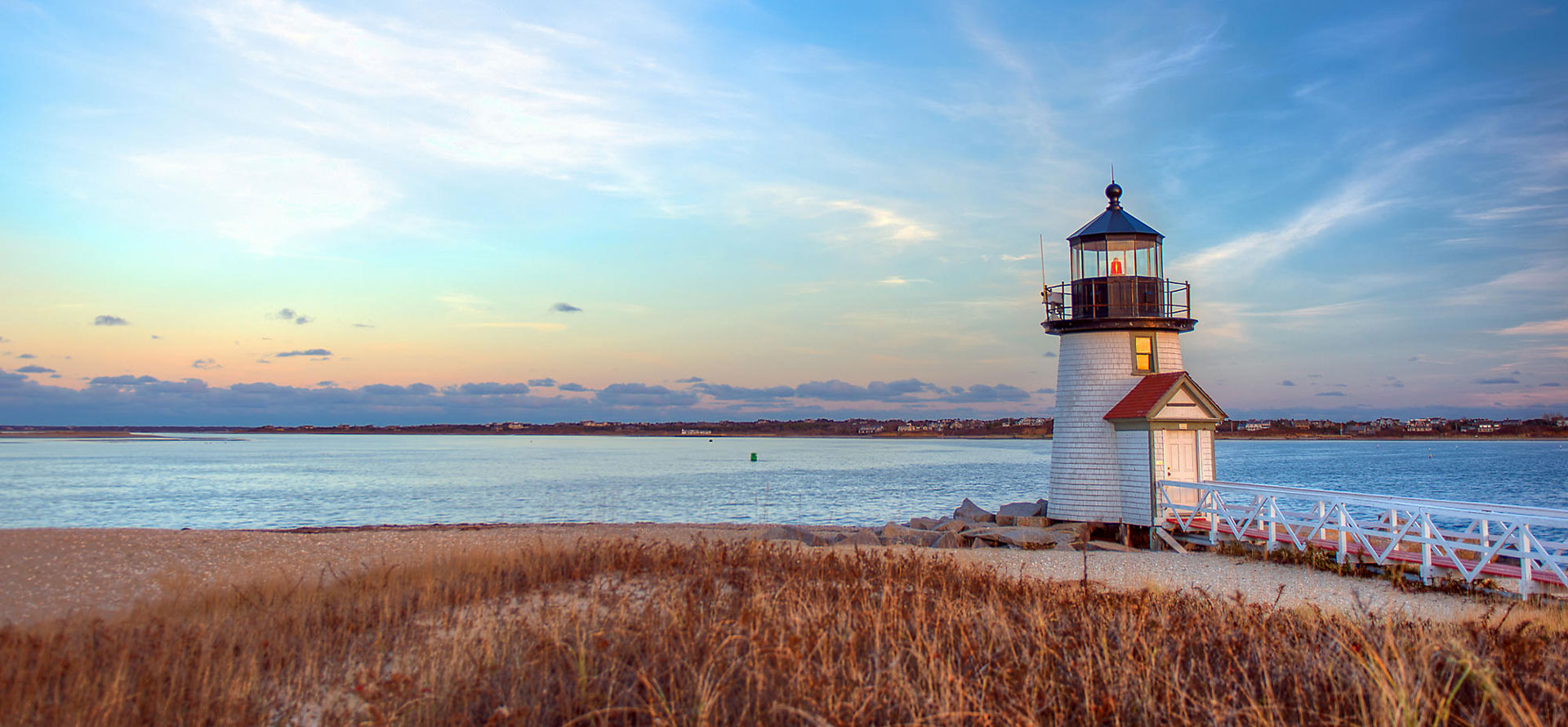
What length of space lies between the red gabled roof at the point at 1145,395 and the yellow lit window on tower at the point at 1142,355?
39cm

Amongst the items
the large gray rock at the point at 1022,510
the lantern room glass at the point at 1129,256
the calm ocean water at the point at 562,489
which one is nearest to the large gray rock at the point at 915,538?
the large gray rock at the point at 1022,510

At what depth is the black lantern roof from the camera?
72.3 ft

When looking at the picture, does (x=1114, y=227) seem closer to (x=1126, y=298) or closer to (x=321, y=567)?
(x=1126, y=298)

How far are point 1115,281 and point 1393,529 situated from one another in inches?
325

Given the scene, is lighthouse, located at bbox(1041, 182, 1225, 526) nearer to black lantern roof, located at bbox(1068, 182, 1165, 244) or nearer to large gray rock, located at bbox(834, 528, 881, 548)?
black lantern roof, located at bbox(1068, 182, 1165, 244)

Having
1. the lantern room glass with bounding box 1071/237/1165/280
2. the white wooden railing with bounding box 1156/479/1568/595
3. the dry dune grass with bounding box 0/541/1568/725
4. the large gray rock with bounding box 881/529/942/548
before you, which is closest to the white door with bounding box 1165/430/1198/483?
the white wooden railing with bounding box 1156/479/1568/595

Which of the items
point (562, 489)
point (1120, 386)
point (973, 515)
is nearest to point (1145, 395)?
point (1120, 386)

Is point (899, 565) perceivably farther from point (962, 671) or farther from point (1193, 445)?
point (1193, 445)

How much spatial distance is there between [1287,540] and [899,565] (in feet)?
39.8

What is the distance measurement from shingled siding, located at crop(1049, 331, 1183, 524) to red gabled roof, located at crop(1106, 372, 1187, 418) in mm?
332

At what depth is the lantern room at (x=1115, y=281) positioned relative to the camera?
21688 millimetres

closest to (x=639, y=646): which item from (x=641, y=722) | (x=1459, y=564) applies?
(x=641, y=722)

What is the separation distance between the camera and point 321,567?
16.4 m

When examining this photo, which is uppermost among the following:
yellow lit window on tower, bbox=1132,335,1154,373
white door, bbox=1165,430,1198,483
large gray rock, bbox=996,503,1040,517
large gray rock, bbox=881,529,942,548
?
yellow lit window on tower, bbox=1132,335,1154,373
